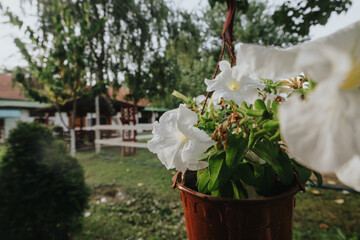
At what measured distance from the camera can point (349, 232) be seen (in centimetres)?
208

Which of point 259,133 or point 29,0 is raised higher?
point 29,0

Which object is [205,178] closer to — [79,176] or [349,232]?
[79,176]

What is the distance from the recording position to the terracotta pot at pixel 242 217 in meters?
0.61

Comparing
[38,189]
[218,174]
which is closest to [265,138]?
[218,174]

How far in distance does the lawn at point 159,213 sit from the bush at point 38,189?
422 mm

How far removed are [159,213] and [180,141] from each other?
7.81 feet

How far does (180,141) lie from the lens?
64cm

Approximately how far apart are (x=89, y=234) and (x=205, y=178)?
89.3 inches

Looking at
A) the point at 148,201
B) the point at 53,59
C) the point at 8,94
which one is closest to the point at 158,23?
the point at 53,59

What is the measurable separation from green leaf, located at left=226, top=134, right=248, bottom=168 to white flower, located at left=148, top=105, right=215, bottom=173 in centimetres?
5

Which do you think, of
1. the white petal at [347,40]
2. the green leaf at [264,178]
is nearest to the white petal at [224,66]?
the green leaf at [264,178]

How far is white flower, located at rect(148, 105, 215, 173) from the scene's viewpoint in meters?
0.58

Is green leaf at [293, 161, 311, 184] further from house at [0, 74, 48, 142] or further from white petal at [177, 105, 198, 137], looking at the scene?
house at [0, 74, 48, 142]

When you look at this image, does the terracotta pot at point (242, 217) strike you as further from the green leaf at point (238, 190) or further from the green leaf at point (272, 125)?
the green leaf at point (272, 125)
